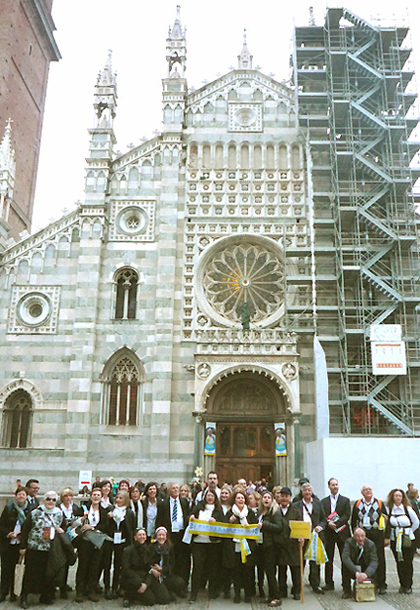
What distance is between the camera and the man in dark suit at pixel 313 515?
36.1ft

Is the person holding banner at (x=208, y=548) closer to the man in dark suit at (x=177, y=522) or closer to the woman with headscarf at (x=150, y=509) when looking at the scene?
the man in dark suit at (x=177, y=522)

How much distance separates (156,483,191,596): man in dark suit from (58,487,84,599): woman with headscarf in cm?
148

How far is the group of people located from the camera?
1004 centimetres

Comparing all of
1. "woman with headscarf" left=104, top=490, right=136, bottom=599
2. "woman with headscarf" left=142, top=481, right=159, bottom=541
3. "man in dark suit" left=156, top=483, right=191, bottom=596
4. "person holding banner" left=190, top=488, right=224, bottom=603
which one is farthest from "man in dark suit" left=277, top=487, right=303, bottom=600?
"woman with headscarf" left=104, top=490, right=136, bottom=599

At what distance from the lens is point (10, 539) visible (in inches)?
401

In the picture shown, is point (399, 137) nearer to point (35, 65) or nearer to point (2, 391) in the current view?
point (2, 391)

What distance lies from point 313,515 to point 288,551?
92 cm

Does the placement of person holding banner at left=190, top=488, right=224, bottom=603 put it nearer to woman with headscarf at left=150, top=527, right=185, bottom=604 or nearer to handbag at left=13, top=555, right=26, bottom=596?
woman with headscarf at left=150, top=527, right=185, bottom=604

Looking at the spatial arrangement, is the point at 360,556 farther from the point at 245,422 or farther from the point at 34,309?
the point at 34,309

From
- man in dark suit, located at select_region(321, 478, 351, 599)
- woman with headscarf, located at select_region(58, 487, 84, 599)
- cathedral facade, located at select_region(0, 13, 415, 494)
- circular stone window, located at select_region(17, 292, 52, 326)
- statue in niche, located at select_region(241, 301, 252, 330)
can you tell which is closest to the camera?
woman with headscarf, located at select_region(58, 487, 84, 599)

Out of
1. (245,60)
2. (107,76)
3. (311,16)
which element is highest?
(311,16)

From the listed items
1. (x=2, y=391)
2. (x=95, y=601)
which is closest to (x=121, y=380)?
(x=2, y=391)

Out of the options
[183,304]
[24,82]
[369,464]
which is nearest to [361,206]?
[183,304]

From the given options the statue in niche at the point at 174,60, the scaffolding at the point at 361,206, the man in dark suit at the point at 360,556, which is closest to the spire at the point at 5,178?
the statue in niche at the point at 174,60
